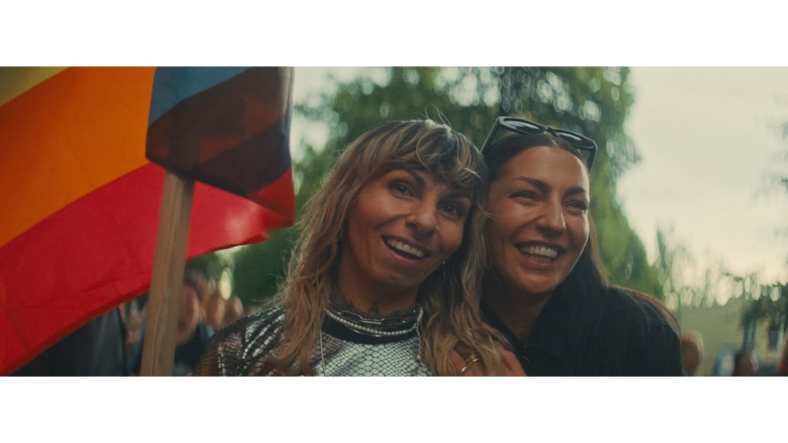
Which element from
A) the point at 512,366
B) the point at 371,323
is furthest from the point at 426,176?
the point at 512,366

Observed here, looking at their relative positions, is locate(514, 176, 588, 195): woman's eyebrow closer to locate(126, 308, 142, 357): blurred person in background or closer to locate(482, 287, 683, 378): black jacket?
locate(482, 287, 683, 378): black jacket

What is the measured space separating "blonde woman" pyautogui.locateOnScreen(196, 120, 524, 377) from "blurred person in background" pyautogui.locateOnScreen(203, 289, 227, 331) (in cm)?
7

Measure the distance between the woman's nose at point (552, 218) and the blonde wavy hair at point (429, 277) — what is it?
0.30 meters

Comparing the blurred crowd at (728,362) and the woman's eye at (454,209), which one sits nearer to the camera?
the woman's eye at (454,209)

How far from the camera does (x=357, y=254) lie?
3578mm

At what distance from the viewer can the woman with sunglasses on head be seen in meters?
3.67

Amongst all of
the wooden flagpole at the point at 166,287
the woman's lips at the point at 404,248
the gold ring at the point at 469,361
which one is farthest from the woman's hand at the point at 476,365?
the wooden flagpole at the point at 166,287

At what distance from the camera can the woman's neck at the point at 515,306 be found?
3.70m

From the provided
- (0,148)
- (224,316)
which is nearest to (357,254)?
(224,316)

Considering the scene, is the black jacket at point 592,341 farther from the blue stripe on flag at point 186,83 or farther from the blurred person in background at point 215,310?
the blue stripe on flag at point 186,83

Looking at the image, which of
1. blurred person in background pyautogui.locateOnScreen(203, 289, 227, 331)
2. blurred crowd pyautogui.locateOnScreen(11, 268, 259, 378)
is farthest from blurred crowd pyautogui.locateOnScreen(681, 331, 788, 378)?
blurred person in background pyautogui.locateOnScreen(203, 289, 227, 331)
